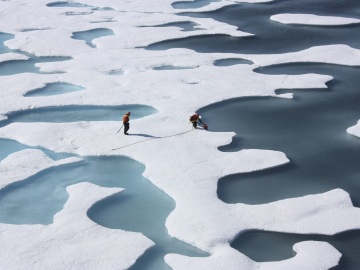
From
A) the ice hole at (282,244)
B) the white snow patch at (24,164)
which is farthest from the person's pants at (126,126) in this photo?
the ice hole at (282,244)

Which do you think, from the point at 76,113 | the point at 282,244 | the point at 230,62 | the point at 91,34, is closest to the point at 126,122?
the point at 76,113

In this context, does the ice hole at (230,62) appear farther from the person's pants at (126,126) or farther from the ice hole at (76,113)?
the person's pants at (126,126)

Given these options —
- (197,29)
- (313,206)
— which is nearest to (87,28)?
(197,29)

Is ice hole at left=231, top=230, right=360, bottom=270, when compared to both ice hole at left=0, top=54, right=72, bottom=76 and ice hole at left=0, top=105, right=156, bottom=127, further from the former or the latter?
ice hole at left=0, top=54, right=72, bottom=76

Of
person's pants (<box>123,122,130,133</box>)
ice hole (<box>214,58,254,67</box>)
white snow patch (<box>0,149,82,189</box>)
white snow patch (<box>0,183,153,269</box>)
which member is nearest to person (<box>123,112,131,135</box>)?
person's pants (<box>123,122,130,133</box>)

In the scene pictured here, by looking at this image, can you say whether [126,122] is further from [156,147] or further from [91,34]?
[91,34]
